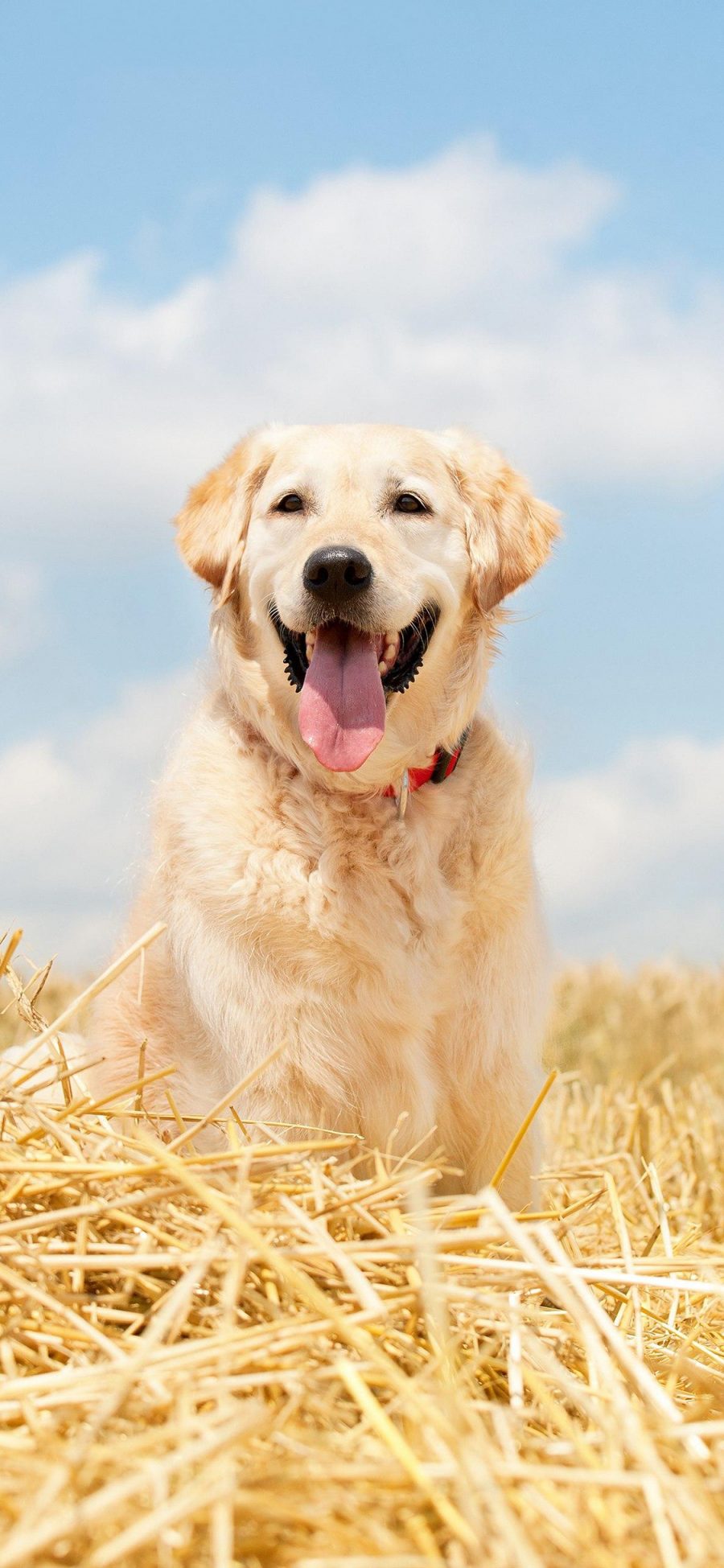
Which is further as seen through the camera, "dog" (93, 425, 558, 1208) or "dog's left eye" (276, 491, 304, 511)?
"dog's left eye" (276, 491, 304, 511)

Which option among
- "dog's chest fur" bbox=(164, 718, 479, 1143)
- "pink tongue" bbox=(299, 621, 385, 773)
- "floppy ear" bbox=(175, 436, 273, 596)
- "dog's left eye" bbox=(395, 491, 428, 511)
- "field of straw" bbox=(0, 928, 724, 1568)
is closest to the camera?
"field of straw" bbox=(0, 928, 724, 1568)

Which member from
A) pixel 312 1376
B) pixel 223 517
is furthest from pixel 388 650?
pixel 312 1376

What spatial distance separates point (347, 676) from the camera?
3.63 metres

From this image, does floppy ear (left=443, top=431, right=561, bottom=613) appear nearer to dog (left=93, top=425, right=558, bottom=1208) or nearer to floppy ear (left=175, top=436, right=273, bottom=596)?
dog (left=93, top=425, right=558, bottom=1208)

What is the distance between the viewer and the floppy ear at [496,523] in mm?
3971

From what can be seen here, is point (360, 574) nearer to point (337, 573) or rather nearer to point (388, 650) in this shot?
point (337, 573)

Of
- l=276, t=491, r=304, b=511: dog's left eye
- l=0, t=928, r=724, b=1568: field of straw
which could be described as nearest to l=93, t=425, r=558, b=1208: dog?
l=276, t=491, r=304, b=511: dog's left eye

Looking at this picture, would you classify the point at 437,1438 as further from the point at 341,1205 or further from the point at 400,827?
the point at 400,827

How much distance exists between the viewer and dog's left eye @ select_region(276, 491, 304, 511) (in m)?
3.89

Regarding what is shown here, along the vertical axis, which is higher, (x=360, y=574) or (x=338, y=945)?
(x=360, y=574)

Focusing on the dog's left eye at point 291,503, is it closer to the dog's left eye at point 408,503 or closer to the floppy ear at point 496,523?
the dog's left eye at point 408,503

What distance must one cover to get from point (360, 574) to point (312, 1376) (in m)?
2.25

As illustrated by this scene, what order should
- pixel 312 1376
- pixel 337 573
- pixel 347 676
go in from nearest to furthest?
pixel 312 1376 → pixel 337 573 → pixel 347 676

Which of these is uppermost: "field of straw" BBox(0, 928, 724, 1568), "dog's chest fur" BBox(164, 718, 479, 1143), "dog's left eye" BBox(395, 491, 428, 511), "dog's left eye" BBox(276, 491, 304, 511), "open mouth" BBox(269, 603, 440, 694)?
"dog's left eye" BBox(395, 491, 428, 511)
